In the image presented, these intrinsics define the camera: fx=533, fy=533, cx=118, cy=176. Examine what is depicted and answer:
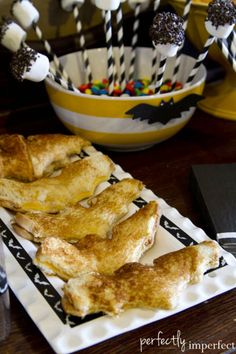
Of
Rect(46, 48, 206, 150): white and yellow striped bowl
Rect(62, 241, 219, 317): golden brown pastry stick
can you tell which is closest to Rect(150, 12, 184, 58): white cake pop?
Rect(46, 48, 206, 150): white and yellow striped bowl

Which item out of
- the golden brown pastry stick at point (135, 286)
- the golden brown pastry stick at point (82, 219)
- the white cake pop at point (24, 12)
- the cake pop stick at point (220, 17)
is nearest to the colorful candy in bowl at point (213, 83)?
the cake pop stick at point (220, 17)

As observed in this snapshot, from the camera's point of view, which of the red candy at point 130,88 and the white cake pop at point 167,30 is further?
the red candy at point 130,88

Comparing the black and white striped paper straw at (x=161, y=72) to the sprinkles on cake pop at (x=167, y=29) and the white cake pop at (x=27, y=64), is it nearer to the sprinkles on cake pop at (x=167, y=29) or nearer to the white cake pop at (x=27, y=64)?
the sprinkles on cake pop at (x=167, y=29)

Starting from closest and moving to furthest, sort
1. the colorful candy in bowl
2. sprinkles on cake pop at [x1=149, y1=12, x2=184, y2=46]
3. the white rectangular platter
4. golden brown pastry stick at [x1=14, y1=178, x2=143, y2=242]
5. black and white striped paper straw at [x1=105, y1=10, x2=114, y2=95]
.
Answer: the white rectangular platter, golden brown pastry stick at [x1=14, y1=178, x2=143, y2=242], sprinkles on cake pop at [x1=149, y1=12, x2=184, y2=46], black and white striped paper straw at [x1=105, y1=10, x2=114, y2=95], the colorful candy in bowl

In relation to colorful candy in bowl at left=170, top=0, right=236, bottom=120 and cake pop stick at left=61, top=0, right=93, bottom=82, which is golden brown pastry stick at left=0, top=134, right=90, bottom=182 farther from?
colorful candy in bowl at left=170, top=0, right=236, bottom=120

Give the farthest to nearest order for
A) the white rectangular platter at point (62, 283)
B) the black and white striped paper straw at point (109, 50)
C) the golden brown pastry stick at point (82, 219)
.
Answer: the black and white striped paper straw at point (109, 50) → the golden brown pastry stick at point (82, 219) → the white rectangular platter at point (62, 283)
